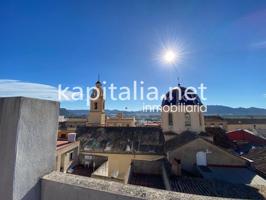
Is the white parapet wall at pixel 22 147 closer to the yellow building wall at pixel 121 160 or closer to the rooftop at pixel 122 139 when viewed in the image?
the yellow building wall at pixel 121 160

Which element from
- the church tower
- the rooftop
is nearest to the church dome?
the rooftop

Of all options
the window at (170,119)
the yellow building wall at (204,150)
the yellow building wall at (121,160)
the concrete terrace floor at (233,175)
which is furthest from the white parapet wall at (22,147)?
the window at (170,119)

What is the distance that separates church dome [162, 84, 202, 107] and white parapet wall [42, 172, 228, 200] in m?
22.0

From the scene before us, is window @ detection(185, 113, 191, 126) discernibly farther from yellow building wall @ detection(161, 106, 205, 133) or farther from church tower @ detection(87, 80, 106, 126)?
church tower @ detection(87, 80, 106, 126)

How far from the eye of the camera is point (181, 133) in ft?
74.3

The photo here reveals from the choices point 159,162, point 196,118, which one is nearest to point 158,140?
point 196,118

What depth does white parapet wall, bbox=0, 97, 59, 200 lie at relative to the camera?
1782 millimetres

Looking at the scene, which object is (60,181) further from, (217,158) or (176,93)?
(176,93)

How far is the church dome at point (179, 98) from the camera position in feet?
76.6

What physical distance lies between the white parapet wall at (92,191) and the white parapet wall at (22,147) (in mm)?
139

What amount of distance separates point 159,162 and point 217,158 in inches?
208

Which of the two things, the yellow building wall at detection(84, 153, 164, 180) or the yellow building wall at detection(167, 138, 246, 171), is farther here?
the yellow building wall at detection(84, 153, 164, 180)

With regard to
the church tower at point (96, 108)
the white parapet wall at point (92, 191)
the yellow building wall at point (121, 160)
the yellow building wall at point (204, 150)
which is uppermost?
the church tower at point (96, 108)

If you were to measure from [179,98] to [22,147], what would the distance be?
22.9 meters
